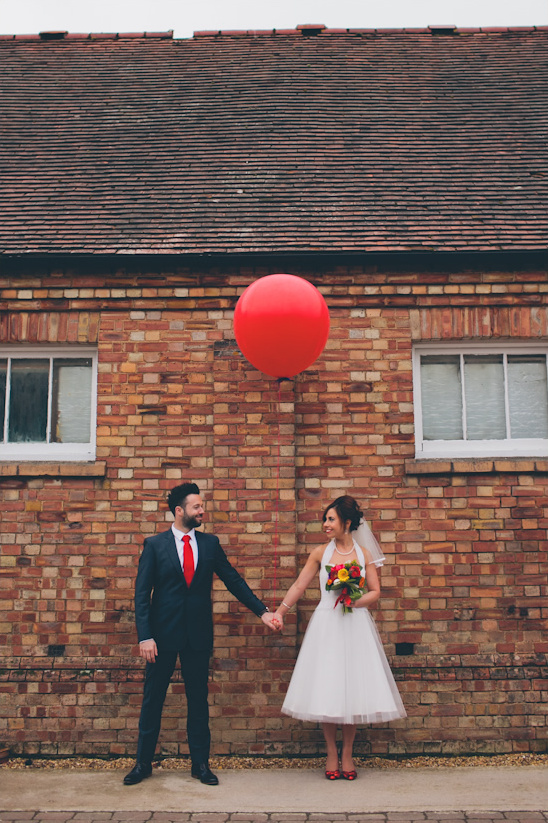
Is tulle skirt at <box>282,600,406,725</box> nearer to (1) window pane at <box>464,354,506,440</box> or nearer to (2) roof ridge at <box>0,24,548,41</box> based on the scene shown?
(1) window pane at <box>464,354,506,440</box>

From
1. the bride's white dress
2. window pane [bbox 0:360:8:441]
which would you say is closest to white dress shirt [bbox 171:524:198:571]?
the bride's white dress

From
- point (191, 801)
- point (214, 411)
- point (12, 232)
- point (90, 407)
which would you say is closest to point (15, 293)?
point (12, 232)

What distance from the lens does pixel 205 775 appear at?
499 centimetres

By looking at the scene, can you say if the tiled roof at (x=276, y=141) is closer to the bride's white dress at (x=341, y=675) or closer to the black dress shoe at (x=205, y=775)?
the bride's white dress at (x=341, y=675)

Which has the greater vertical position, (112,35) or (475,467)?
(112,35)

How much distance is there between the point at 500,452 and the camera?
6078 mm

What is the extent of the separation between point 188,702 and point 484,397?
11.1ft

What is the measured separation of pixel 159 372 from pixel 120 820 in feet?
10.7

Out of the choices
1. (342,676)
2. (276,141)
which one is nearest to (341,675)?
(342,676)

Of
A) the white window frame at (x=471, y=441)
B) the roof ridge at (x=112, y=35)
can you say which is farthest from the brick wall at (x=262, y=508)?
the roof ridge at (x=112, y=35)

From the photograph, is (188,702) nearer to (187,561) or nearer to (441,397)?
(187,561)

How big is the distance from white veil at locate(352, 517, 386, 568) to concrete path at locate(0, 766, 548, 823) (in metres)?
1.50

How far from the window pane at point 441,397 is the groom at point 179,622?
217 centimetres

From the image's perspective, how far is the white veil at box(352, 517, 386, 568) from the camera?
5.34m
